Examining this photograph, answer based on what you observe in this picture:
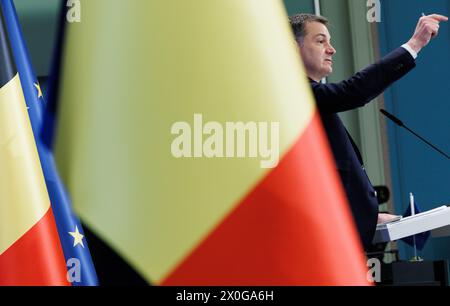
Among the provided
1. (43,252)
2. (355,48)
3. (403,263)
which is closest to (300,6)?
(355,48)

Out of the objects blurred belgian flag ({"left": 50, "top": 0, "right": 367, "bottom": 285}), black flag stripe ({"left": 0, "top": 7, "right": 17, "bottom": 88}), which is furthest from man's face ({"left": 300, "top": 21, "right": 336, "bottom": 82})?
blurred belgian flag ({"left": 50, "top": 0, "right": 367, "bottom": 285})

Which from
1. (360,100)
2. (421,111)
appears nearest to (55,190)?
(360,100)

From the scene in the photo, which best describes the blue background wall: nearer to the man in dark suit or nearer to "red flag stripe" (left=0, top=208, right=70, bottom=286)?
the man in dark suit

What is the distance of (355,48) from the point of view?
155 inches

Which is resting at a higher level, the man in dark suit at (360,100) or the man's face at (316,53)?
the man's face at (316,53)

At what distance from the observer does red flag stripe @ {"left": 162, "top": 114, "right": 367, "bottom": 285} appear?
28.0 inches

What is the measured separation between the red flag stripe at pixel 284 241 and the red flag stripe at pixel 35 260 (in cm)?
31

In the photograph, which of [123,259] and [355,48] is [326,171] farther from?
[355,48]

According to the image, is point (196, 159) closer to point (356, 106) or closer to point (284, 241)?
point (284, 241)

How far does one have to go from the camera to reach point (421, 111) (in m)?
3.91

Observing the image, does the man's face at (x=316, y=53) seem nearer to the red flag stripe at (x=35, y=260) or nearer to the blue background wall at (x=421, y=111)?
the red flag stripe at (x=35, y=260)

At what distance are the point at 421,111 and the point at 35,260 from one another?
3216mm

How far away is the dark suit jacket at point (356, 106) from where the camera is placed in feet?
5.24

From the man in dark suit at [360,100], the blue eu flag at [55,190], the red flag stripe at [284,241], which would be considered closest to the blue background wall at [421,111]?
the man in dark suit at [360,100]
